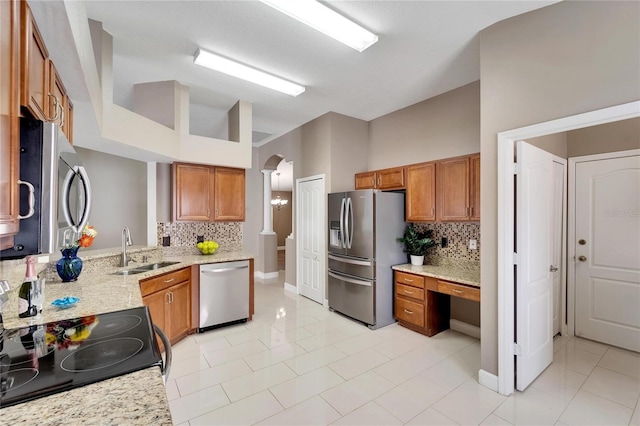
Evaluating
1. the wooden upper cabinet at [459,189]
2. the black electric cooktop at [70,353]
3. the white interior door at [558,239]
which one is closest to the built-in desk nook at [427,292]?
the wooden upper cabinet at [459,189]

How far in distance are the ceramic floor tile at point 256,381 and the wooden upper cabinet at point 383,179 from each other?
8.62ft

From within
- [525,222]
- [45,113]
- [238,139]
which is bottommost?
[525,222]

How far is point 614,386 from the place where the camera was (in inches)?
93.6

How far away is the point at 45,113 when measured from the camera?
129 cm

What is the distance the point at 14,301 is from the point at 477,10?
3.76m

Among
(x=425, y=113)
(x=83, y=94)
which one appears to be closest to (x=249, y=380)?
(x=83, y=94)

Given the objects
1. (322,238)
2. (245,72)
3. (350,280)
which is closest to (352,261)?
(350,280)

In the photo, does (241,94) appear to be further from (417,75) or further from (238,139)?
(417,75)

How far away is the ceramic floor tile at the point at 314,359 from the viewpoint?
2.66m

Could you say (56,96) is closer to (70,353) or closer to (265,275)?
(70,353)

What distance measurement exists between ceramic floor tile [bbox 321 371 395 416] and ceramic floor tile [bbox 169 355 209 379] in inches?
48.2

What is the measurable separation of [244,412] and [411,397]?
1284 mm

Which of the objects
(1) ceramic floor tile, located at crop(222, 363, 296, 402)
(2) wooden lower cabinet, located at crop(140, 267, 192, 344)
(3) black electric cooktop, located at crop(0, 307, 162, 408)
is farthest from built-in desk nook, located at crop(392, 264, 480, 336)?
(3) black electric cooktop, located at crop(0, 307, 162, 408)

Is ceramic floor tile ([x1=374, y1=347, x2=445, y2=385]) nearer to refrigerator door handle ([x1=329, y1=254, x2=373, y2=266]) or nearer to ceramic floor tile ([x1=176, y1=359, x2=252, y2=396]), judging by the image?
refrigerator door handle ([x1=329, y1=254, x2=373, y2=266])
